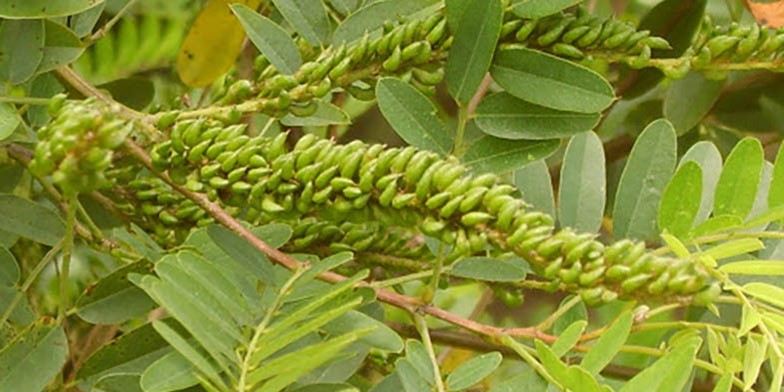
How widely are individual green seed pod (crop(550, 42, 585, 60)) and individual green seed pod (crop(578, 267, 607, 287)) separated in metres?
0.17

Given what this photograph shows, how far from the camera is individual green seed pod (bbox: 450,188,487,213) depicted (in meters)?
0.51

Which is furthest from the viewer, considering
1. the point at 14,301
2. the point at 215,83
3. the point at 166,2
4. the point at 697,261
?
the point at 166,2

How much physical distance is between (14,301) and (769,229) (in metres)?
0.46

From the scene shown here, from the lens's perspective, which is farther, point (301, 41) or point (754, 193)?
point (301, 41)

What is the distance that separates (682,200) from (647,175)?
77mm

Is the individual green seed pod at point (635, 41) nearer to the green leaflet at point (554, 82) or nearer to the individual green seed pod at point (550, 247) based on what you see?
the green leaflet at point (554, 82)

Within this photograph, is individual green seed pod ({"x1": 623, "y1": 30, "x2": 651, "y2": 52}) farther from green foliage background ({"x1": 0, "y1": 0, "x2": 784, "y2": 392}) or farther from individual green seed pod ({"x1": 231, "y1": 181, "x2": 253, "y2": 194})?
individual green seed pod ({"x1": 231, "y1": 181, "x2": 253, "y2": 194})

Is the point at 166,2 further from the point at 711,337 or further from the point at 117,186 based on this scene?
the point at 711,337

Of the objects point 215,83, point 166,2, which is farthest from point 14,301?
point 166,2

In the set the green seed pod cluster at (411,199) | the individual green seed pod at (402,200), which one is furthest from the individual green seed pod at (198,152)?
the individual green seed pod at (402,200)

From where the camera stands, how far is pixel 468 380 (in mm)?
608

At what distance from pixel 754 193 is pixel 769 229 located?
0.29 ft

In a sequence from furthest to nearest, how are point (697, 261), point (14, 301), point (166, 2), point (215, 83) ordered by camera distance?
point (166, 2)
point (215, 83)
point (14, 301)
point (697, 261)

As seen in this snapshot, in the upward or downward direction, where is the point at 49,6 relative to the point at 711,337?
upward
